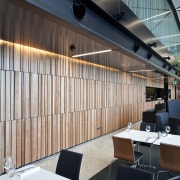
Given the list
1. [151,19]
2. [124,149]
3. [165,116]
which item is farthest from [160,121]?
[124,149]

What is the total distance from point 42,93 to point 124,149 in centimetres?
244

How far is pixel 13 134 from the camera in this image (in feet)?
13.2

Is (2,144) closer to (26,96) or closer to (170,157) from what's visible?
(26,96)

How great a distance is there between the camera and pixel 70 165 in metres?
2.44

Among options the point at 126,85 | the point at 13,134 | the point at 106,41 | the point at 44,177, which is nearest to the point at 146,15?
the point at 106,41

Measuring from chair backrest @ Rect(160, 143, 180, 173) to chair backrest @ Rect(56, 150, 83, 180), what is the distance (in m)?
1.47

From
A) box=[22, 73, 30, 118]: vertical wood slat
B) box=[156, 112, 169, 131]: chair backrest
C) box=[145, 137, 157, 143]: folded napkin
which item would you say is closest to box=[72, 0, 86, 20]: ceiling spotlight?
box=[22, 73, 30, 118]: vertical wood slat

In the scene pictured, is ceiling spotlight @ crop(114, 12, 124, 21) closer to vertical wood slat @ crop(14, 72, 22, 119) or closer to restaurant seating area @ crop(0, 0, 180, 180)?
restaurant seating area @ crop(0, 0, 180, 180)

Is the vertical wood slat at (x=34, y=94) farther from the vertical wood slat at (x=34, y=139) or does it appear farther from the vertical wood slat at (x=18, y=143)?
the vertical wood slat at (x=18, y=143)

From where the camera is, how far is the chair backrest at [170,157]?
2.97 meters

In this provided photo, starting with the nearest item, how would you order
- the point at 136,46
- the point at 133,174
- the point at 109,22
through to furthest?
1. the point at 133,174
2. the point at 109,22
3. the point at 136,46

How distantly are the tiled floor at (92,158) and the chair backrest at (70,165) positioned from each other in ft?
4.41

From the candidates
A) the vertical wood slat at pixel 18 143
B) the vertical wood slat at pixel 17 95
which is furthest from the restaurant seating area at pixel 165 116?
the vertical wood slat at pixel 17 95

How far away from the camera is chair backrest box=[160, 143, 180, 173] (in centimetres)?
297
